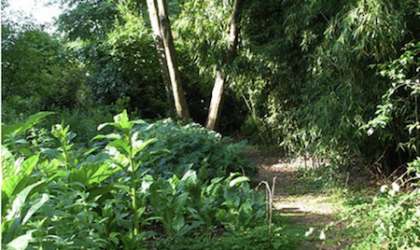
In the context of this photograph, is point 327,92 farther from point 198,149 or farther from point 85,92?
point 85,92

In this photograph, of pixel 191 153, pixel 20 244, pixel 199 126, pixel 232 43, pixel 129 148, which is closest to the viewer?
pixel 20 244

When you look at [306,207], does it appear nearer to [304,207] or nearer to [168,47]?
[304,207]

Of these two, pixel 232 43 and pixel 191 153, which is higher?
pixel 232 43

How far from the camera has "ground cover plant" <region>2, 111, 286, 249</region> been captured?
1.92 metres

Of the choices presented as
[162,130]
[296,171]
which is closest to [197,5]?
[162,130]

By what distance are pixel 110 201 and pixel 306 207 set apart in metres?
2.29

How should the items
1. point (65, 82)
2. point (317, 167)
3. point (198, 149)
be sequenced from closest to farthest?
point (198, 149) < point (317, 167) < point (65, 82)

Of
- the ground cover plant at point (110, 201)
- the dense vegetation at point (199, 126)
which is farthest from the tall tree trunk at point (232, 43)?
the ground cover plant at point (110, 201)

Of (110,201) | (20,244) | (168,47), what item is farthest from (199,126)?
(20,244)

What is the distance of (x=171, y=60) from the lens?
6.56m

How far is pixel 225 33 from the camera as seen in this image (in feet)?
20.7

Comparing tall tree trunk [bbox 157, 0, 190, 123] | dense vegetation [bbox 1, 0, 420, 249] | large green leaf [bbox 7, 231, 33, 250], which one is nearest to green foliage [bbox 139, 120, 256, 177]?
dense vegetation [bbox 1, 0, 420, 249]

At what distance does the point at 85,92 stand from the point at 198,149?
473 cm

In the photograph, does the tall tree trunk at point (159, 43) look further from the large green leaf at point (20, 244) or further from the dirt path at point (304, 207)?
the large green leaf at point (20, 244)
